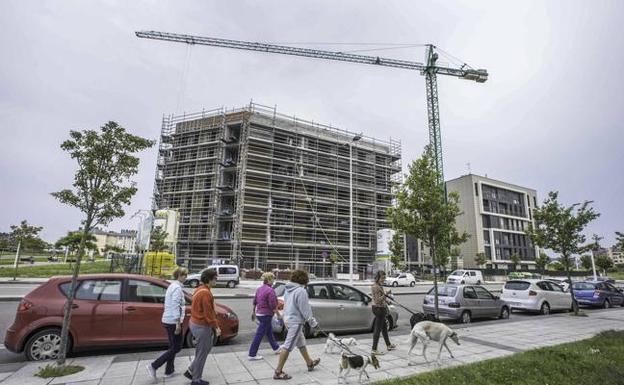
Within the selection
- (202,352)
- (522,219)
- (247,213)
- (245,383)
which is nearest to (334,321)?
(245,383)

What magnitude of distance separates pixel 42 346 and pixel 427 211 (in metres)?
10.2

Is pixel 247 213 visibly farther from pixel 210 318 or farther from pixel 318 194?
pixel 210 318

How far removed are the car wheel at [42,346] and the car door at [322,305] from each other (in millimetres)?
5229

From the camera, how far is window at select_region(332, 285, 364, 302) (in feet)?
30.9

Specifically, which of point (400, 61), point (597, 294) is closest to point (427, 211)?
point (597, 294)

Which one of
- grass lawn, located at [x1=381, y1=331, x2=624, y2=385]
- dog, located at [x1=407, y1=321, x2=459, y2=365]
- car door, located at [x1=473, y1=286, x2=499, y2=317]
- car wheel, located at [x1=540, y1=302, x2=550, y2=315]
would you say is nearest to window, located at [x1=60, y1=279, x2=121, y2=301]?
grass lawn, located at [x1=381, y1=331, x2=624, y2=385]

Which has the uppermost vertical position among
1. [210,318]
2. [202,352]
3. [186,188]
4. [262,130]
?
[262,130]

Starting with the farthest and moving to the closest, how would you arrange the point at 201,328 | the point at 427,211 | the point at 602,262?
1. the point at 602,262
2. the point at 427,211
3. the point at 201,328

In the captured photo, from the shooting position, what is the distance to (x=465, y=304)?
39.2 feet

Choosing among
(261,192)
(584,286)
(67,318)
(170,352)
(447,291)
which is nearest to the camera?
(170,352)

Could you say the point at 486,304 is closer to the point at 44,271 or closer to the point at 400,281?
the point at 400,281

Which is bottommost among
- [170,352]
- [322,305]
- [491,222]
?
[170,352]

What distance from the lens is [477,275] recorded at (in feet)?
125

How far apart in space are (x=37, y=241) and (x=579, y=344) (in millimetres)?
34097
